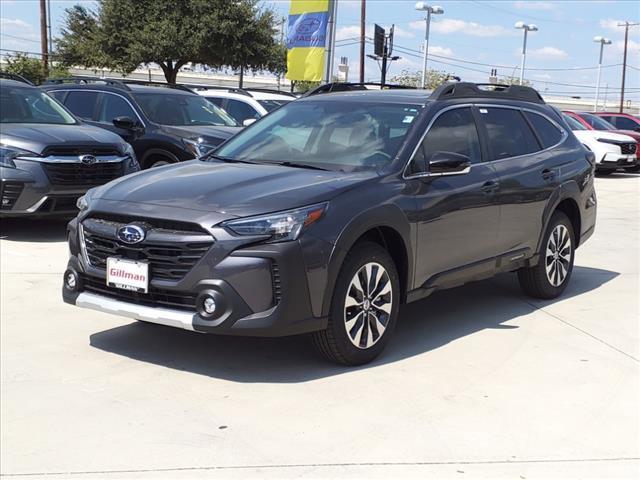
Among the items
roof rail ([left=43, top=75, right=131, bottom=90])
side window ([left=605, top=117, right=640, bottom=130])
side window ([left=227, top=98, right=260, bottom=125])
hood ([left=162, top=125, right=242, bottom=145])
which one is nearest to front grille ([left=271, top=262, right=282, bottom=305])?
hood ([left=162, top=125, right=242, bottom=145])

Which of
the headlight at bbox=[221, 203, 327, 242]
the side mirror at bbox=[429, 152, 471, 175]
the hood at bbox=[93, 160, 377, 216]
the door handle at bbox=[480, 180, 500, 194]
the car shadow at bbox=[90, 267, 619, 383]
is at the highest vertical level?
the side mirror at bbox=[429, 152, 471, 175]

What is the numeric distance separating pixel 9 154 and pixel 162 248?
16.5ft

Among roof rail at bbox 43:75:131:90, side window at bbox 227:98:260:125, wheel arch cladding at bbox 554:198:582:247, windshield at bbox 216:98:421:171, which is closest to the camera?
windshield at bbox 216:98:421:171

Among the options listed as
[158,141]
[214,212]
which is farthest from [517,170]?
[158,141]

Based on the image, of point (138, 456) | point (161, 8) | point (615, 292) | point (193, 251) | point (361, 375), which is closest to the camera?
point (138, 456)

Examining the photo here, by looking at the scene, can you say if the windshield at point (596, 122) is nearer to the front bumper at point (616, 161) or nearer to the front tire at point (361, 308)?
the front bumper at point (616, 161)

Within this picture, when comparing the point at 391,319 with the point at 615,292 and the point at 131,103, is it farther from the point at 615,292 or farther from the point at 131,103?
the point at 131,103

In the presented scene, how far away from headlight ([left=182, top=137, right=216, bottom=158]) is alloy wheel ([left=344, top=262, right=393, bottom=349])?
6.05 metres

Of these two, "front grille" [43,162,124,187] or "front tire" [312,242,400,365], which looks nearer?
"front tire" [312,242,400,365]

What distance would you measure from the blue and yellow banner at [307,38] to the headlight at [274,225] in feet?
33.5

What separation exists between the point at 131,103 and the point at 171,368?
727 cm

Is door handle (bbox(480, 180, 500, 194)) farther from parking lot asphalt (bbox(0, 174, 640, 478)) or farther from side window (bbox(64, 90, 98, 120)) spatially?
side window (bbox(64, 90, 98, 120))

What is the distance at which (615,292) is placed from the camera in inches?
289

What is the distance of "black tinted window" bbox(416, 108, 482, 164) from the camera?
5480 millimetres
